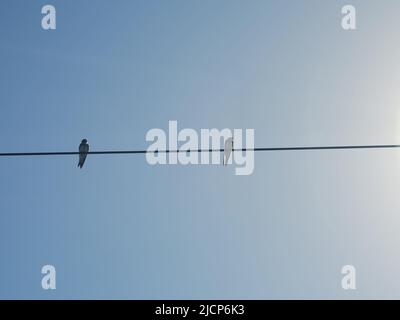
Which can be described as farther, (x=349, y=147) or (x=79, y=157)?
(x=79, y=157)

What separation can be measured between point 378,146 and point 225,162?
387 cm

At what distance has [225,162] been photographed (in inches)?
514
